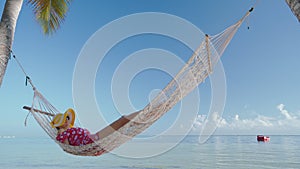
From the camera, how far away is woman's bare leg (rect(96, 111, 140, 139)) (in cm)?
211

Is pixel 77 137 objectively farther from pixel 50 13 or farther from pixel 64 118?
pixel 50 13

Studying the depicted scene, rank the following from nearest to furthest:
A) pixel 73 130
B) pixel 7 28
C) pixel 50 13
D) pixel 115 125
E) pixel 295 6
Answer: pixel 295 6 < pixel 7 28 < pixel 115 125 < pixel 73 130 < pixel 50 13

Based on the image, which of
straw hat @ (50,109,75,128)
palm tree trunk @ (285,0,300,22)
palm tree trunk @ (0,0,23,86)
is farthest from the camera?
straw hat @ (50,109,75,128)

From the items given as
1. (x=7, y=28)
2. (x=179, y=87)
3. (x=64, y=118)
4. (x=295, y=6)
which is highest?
(x=7, y=28)

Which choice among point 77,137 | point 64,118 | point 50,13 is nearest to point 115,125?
point 77,137

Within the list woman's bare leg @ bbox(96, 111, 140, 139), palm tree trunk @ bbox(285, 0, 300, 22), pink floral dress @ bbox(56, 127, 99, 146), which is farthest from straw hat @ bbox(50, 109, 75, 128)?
palm tree trunk @ bbox(285, 0, 300, 22)

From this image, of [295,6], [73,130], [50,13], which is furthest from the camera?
[50,13]

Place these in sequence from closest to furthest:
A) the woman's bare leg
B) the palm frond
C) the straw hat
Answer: the woman's bare leg → the straw hat → the palm frond

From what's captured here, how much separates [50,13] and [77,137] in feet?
4.33

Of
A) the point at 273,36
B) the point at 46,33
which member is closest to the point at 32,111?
the point at 46,33

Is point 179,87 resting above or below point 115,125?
above

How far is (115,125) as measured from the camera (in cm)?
215

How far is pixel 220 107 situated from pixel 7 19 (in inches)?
62.4

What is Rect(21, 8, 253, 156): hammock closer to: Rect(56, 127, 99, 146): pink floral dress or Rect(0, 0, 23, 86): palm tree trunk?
Rect(56, 127, 99, 146): pink floral dress
